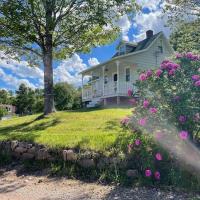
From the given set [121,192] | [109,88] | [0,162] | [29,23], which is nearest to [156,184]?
[121,192]

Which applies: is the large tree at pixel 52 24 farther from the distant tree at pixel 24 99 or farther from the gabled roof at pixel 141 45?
the distant tree at pixel 24 99

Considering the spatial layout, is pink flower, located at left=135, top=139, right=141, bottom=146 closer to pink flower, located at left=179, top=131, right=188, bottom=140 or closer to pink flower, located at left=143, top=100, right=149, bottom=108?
pink flower, located at left=143, top=100, right=149, bottom=108

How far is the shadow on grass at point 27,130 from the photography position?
9327 mm

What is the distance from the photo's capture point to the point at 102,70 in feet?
90.2

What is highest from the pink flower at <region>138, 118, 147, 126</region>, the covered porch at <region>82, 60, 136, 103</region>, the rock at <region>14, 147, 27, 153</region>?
the covered porch at <region>82, 60, 136, 103</region>

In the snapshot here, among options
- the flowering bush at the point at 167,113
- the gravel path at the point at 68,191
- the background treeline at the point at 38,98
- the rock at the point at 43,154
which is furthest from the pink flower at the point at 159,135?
the background treeline at the point at 38,98

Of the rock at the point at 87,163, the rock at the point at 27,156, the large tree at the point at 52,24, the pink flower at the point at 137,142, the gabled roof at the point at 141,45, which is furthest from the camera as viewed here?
the gabled roof at the point at 141,45

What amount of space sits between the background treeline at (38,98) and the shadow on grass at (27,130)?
71.8 feet

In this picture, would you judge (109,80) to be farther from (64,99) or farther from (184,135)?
(184,135)

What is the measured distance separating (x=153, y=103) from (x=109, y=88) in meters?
17.9

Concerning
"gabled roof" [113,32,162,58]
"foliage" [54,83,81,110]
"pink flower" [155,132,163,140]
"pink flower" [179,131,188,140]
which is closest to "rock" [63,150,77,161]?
"pink flower" [155,132,163,140]

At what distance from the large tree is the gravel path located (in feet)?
26.0

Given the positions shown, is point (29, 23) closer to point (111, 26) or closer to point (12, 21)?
point (12, 21)

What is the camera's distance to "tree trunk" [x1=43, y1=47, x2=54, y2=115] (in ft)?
47.1
